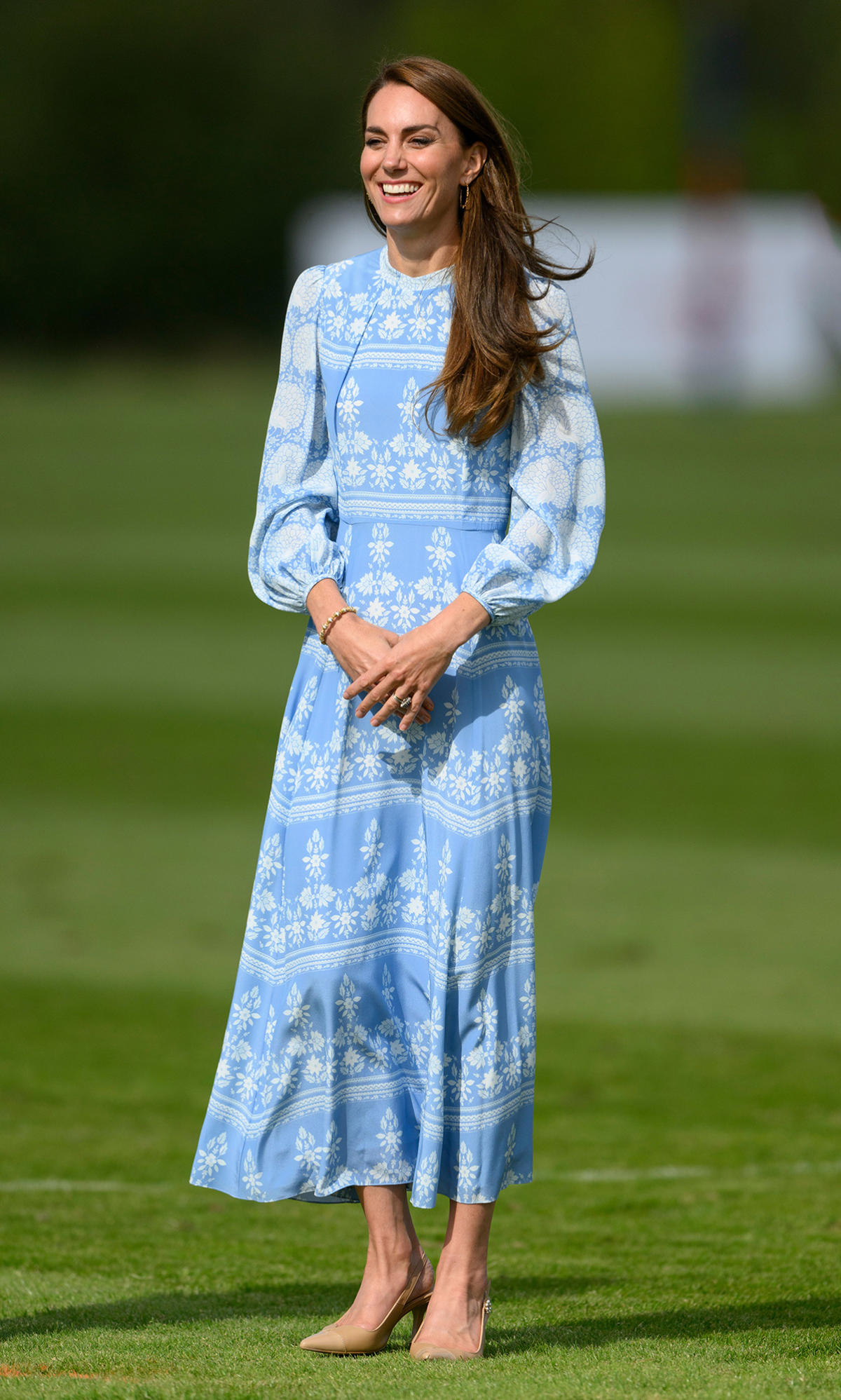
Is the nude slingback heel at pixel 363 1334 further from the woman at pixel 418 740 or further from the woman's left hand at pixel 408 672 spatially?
the woman's left hand at pixel 408 672

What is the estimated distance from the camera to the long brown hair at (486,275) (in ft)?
9.94

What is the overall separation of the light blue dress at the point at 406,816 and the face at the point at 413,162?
0.10m

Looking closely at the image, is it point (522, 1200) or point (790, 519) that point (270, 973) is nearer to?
point (522, 1200)

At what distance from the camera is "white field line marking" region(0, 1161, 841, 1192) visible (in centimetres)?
464

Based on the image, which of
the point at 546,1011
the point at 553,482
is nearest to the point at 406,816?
the point at 553,482

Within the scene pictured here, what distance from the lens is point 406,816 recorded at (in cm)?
306

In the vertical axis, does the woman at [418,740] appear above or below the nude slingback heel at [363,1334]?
above

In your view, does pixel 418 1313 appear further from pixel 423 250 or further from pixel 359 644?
pixel 423 250

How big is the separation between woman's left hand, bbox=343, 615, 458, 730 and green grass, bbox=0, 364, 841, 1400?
99 centimetres

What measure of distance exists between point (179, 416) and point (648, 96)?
87.4ft

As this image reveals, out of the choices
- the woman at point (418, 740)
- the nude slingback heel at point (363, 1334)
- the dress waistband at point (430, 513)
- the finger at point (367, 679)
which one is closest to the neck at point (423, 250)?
the woman at point (418, 740)

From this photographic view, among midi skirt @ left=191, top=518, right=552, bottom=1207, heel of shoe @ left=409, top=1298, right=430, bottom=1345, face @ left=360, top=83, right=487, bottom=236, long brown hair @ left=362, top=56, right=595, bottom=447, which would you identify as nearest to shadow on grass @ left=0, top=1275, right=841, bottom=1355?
heel of shoe @ left=409, top=1298, right=430, bottom=1345

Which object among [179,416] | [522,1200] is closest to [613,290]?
[179,416]

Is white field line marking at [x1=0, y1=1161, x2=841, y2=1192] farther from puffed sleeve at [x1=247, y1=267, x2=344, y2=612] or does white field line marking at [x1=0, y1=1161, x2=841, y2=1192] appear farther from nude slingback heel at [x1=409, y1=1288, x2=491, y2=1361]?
puffed sleeve at [x1=247, y1=267, x2=344, y2=612]
